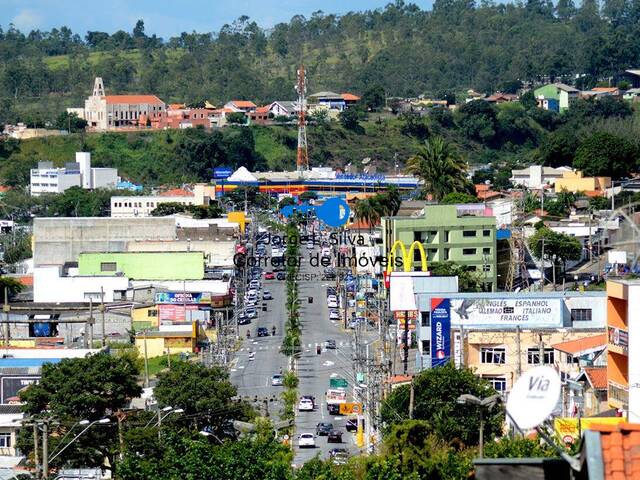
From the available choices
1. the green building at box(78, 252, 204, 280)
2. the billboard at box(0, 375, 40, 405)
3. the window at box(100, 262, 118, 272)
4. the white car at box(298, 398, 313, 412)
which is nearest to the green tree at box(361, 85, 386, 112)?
the green building at box(78, 252, 204, 280)

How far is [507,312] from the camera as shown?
158ft

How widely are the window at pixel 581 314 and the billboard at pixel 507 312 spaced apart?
3.00 feet

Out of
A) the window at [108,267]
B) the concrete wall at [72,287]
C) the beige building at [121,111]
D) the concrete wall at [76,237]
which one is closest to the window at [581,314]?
the concrete wall at [72,287]

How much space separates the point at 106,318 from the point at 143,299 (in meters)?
7.26

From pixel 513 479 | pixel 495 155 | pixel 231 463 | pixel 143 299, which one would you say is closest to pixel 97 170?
pixel 495 155

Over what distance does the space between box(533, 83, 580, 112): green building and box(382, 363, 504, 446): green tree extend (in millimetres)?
148202

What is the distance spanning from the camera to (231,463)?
2934 cm

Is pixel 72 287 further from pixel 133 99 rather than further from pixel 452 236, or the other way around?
pixel 133 99

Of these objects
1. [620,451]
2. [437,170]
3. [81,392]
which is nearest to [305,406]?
[81,392]

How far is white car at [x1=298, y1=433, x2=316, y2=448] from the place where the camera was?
44688 millimetres

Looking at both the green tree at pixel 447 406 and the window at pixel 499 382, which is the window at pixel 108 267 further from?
the green tree at pixel 447 406

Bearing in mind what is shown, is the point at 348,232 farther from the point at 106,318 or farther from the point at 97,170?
the point at 97,170

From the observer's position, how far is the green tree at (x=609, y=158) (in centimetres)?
10950

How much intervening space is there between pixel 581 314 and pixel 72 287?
39128 millimetres
